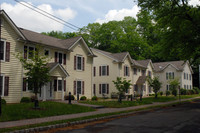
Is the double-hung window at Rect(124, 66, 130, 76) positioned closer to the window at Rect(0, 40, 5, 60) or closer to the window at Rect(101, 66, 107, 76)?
the window at Rect(101, 66, 107, 76)

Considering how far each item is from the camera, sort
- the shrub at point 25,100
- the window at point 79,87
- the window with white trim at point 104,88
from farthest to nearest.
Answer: the window with white trim at point 104,88
the window at point 79,87
the shrub at point 25,100

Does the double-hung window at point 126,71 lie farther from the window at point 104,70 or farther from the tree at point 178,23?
the tree at point 178,23

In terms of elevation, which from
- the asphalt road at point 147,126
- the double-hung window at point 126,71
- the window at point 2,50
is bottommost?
the asphalt road at point 147,126

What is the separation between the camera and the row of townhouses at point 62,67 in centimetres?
1900

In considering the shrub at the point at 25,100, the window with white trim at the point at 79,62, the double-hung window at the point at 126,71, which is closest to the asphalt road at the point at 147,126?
the shrub at the point at 25,100

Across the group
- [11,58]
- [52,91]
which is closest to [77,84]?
[52,91]

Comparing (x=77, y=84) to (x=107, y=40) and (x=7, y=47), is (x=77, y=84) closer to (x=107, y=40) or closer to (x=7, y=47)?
(x=7, y=47)

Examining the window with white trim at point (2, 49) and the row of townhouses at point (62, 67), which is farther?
the row of townhouses at point (62, 67)

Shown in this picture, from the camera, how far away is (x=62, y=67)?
2253 centimetres

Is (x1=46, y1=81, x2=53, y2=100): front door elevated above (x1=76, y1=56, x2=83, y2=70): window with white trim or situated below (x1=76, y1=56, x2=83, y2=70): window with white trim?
below

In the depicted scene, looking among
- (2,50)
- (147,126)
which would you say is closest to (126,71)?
(2,50)

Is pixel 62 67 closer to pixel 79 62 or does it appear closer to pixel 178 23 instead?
pixel 79 62

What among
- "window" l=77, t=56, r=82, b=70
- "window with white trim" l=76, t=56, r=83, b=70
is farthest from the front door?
"window" l=77, t=56, r=82, b=70

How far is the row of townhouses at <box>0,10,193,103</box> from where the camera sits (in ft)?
62.3
